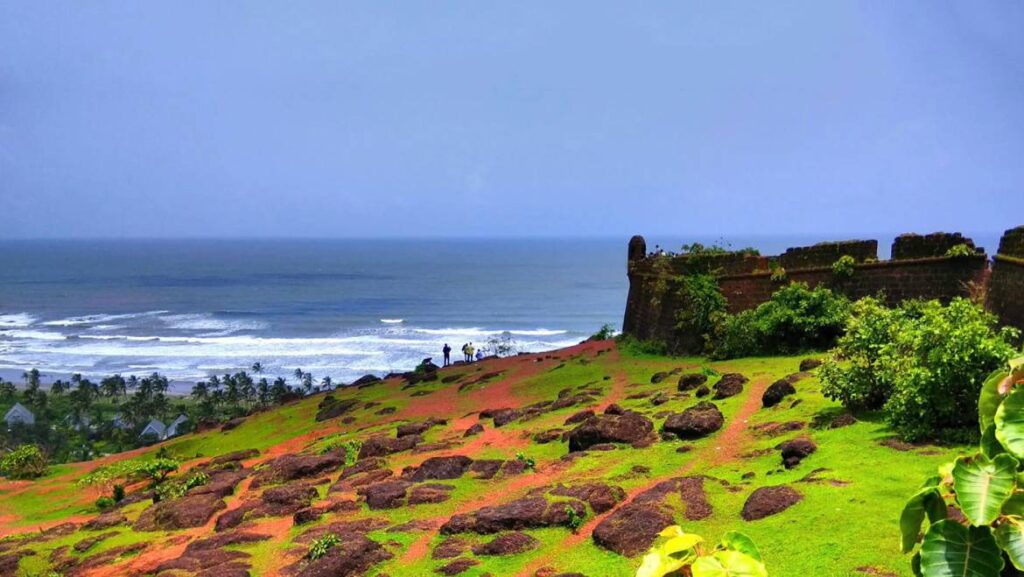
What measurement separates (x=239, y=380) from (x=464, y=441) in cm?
3972

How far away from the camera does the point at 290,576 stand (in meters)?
11.6

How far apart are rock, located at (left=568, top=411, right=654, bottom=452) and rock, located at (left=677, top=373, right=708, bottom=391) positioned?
458cm

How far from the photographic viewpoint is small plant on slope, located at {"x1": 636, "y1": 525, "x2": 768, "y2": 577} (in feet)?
9.54

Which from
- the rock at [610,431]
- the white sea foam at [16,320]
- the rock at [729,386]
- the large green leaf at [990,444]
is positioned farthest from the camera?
the white sea foam at [16,320]

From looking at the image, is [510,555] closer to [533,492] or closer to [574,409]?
[533,492]

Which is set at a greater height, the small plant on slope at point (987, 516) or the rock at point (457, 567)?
the small plant on slope at point (987, 516)

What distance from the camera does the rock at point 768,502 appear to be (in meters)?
10.5

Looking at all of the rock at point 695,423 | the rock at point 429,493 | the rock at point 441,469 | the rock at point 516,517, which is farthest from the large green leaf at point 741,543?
the rock at point 441,469

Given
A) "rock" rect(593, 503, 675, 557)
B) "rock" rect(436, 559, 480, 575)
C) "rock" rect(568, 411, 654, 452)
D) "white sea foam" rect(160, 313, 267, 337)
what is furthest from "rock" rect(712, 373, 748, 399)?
"white sea foam" rect(160, 313, 267, 337)

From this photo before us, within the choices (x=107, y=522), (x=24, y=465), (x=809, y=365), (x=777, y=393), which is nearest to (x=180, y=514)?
(x=107, y=522)

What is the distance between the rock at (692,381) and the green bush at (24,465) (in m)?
27.3

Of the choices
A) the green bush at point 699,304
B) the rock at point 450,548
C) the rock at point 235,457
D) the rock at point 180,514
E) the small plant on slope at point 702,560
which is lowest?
the rock at point 235,457

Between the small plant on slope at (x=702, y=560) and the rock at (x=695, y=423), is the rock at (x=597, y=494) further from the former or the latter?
the small plant on slope at (x=702, y=560)

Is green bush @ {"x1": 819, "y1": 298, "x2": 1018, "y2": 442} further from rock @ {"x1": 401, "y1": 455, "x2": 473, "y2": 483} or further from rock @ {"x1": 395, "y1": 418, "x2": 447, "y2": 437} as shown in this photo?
rock @ {"x1": 395, "y1": 418, "x2": 447, "y2": 437}
